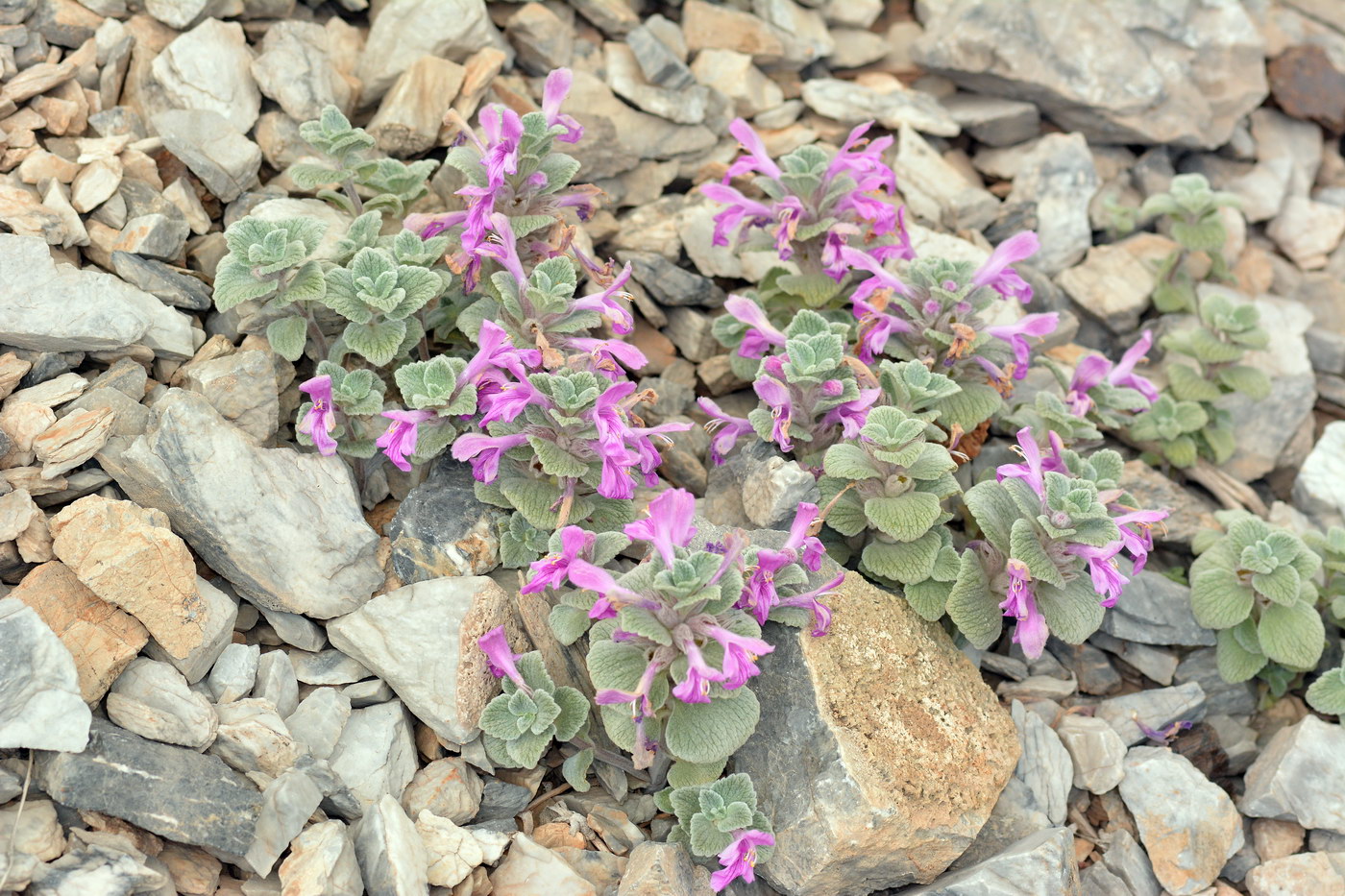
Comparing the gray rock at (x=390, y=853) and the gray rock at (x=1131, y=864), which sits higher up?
the gray rock at (x=390, y=853)

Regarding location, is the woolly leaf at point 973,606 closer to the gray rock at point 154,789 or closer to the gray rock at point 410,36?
the gray rock at point 154,789

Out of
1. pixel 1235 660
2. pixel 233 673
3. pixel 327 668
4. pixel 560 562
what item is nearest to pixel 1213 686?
pixel 1235 660

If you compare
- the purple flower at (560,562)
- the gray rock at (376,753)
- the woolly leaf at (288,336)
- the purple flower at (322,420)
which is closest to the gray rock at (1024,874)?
the purple flower at (560,562)

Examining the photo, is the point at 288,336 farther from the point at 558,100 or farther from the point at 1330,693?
the point at 1330,693

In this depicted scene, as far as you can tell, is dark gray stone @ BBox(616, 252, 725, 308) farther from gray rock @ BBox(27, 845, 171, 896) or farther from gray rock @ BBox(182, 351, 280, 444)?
gray rock @ BBox(27, 845, 171, 896)

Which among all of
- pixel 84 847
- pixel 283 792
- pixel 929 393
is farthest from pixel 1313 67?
pixel 84 847

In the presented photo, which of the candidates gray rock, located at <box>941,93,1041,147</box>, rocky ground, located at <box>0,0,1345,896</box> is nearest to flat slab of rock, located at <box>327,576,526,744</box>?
rocky ground, located at <box>0,0,1345,896</box>
